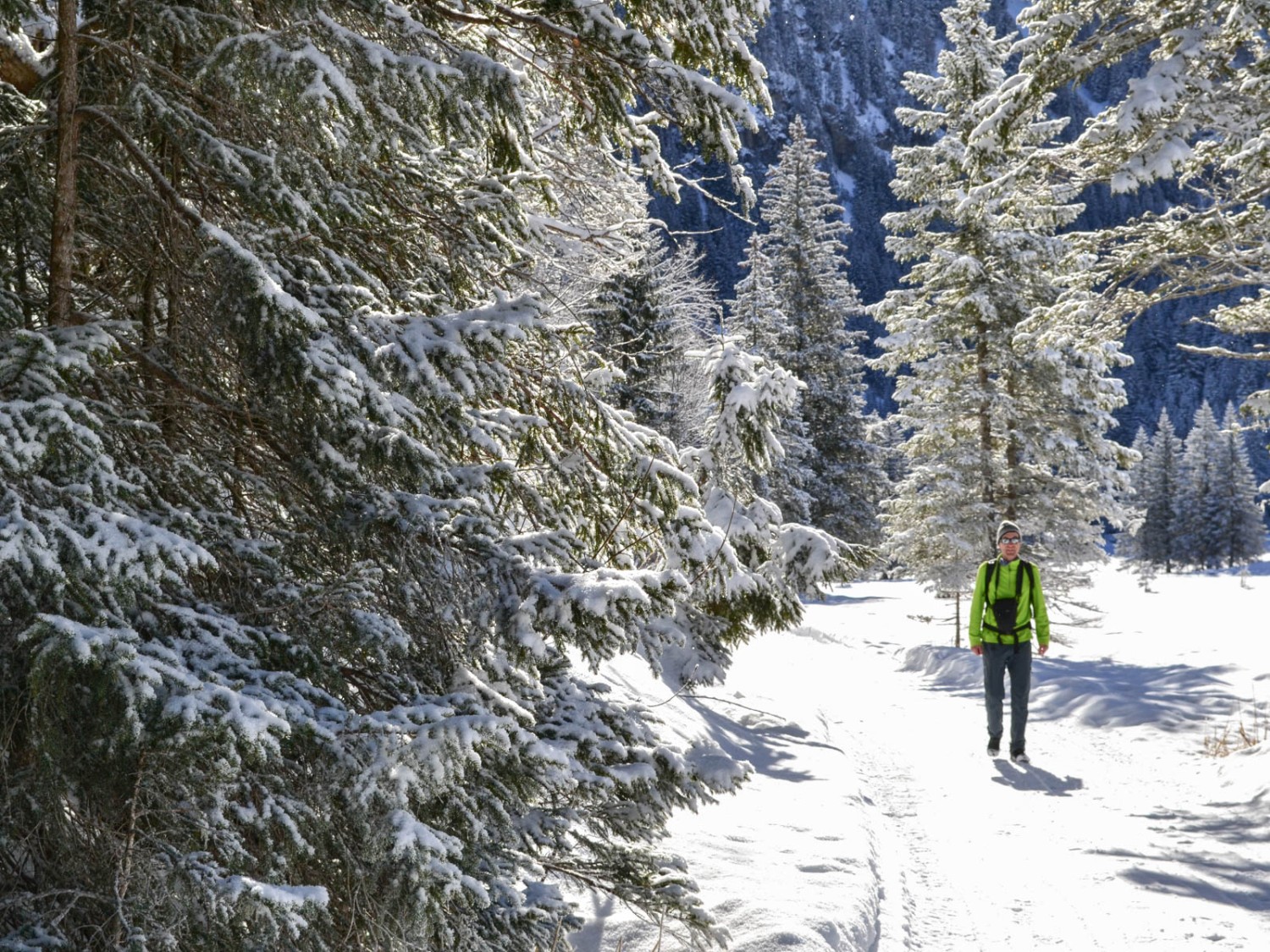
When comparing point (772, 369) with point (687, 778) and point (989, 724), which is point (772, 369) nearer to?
point (687, 778)

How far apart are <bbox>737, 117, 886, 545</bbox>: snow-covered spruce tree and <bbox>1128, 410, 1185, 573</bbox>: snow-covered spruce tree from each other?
53.8 metres

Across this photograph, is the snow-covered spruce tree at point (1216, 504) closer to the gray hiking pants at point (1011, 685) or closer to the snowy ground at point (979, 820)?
the snowy ground at point (979, 820)

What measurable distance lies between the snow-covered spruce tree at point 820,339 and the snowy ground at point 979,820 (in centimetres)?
2093

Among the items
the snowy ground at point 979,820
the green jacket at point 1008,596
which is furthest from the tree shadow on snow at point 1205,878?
the green jacket at point 1008,596

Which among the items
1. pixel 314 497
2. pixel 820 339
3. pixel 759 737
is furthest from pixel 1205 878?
pixel 820 339

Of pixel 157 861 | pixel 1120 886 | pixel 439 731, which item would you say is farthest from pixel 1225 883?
pixel 157 861

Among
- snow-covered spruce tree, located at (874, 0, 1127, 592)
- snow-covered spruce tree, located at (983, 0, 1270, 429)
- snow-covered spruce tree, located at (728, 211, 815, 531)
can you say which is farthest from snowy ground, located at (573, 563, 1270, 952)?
snow-covered spruce tree, located at (728, 211, 815, 531)

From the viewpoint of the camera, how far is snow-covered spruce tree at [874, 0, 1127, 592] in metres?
19.7

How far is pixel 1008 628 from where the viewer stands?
879 cm

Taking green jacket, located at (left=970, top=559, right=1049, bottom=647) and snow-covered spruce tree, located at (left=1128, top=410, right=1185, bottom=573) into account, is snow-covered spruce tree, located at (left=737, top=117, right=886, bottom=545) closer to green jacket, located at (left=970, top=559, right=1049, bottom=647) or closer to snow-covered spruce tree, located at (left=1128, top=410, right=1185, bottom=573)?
green jacket, located at (left=970, top=559, right=1049, bottom=647)

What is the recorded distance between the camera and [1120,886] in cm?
535

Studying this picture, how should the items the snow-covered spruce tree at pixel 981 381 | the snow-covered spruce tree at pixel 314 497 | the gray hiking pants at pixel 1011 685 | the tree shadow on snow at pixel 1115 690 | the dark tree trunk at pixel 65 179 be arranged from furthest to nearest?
the snow-covered spruce tree at pixel 981 381, the tree shadow on snow at pixel 1115 690, the gray hiking pants at pixel 1011 685, the dark tree trunk at pixel 65 179, the snow-covered spruce tree at pixel 314 497

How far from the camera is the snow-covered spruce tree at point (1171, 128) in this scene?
8.13 metres

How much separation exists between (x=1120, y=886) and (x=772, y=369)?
3.65 metres
